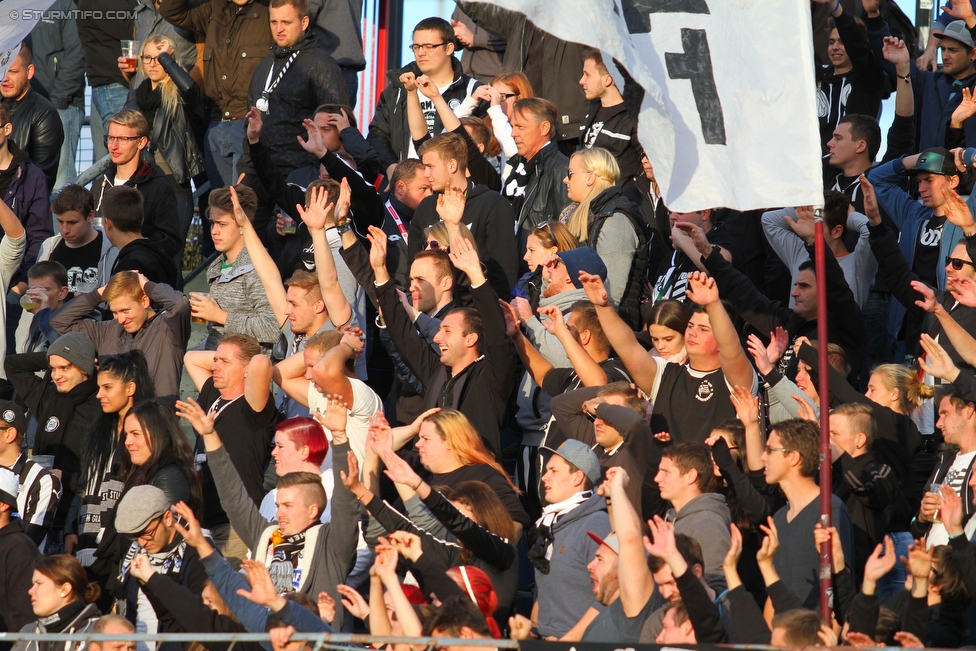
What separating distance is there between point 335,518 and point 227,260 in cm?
328

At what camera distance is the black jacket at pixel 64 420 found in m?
8.32

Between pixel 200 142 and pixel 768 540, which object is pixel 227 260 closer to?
pixel 200 142

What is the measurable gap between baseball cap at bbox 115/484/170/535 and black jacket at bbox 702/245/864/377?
324 centimetres

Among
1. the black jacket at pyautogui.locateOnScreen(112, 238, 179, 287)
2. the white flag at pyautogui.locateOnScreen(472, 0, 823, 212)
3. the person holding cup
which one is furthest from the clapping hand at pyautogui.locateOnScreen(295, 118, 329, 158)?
the white flag at pyautogui.locateOnScreen(472, 0, 823, 212)

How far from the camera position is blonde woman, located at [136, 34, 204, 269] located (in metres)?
11.4

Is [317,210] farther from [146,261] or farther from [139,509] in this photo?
[139,509]

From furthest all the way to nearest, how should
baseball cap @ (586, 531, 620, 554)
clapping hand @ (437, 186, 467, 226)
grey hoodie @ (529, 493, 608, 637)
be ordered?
clapping hand @ (437, 186, 467, 226) → grey hoodie @ (529, 493, 608, 637) → baseball cap @ (586, 531, 620, 554)

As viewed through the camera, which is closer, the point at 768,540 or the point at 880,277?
the point at 768,540

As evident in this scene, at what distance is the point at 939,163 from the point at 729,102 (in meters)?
4.49

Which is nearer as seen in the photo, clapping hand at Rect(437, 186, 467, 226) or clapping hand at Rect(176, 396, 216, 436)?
clapping hand at Rect(176, 396, 216, 436)

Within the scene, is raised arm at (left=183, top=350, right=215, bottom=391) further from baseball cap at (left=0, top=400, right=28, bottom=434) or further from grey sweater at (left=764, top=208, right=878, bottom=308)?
grey sweater at (left=764, top=208, right=878, bottom=308)

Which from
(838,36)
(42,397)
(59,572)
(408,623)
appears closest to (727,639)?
(408,623)

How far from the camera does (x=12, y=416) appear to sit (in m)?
7.88

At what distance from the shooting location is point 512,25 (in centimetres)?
1202
